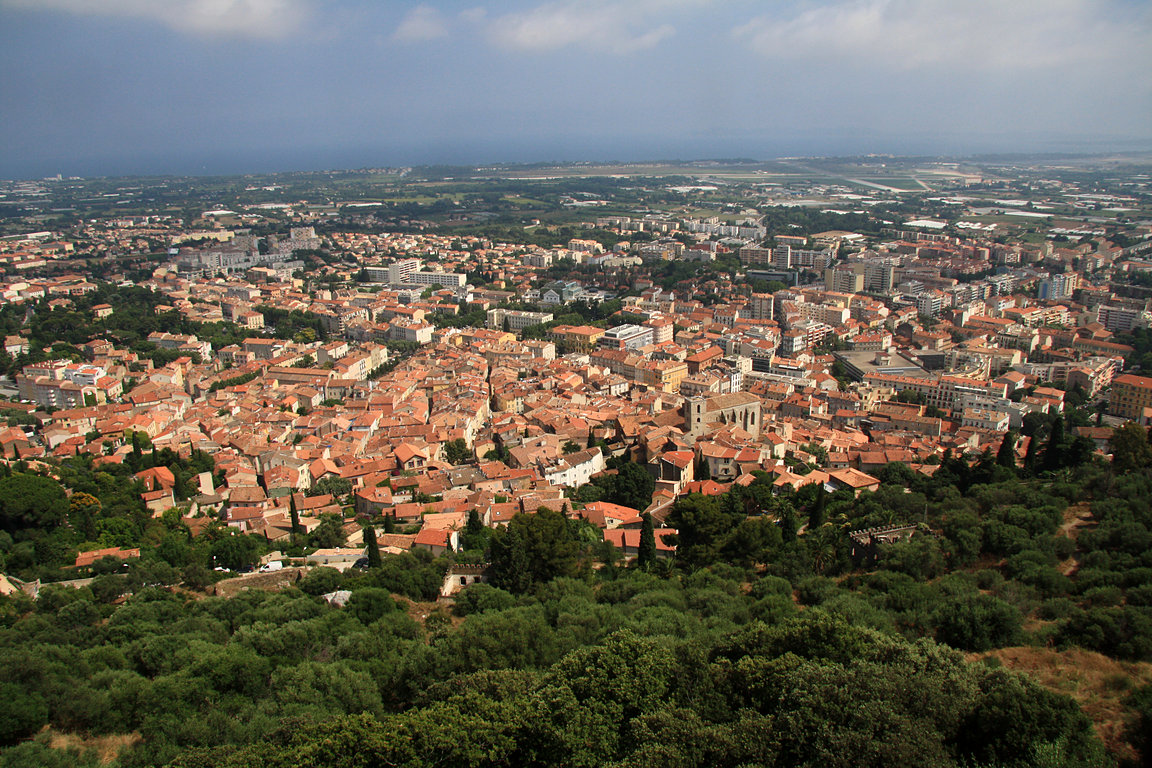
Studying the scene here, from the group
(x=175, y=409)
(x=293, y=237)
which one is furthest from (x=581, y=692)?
(x=293, y=237)

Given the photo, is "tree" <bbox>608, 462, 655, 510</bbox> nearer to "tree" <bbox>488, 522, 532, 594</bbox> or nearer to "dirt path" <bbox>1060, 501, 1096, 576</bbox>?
"tree" <bbox>488, 522, 532, 594</bbox>

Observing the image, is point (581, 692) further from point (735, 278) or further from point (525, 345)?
point (735, 278)

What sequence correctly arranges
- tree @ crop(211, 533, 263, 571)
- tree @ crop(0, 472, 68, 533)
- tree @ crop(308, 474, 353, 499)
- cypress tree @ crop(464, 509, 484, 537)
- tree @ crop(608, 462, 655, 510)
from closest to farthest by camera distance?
1. tree @ crop(211, 533, 263, 571)
2. cypress tree @ crop(464, 509, 484, 537)
3. tree @ crop(0, 472, 68, 533)
4. tree @ crop(608, 462, 655, 510)
5. tree @ crop(308, 474, 353, 499)

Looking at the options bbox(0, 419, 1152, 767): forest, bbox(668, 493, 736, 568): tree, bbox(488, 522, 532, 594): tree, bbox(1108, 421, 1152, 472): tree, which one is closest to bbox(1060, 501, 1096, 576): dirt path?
bbox(0, 419, 1152, 767): forest

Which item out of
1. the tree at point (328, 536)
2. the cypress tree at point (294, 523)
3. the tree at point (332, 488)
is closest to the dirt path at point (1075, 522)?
the tree at point (328, 536)

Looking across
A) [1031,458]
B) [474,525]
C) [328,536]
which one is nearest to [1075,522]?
[1031,458]

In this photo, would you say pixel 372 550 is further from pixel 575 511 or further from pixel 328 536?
pixel 575 511
